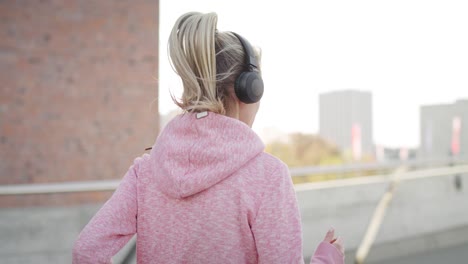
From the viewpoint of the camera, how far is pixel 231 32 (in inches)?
59.7

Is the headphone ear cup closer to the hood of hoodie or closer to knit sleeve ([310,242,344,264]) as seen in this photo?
the hood of hoodie

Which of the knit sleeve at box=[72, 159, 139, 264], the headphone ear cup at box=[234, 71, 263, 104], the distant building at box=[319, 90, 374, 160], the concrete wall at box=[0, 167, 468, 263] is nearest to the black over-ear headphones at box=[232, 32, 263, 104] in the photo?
the headphone ear cup at box=[234, 71, 263, 104]

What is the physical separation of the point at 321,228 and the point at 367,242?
73 centimetres

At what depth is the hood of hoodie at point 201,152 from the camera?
4.50 ft

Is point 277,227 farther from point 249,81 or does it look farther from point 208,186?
point 249,81

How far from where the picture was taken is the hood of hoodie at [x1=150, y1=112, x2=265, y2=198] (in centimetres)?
137

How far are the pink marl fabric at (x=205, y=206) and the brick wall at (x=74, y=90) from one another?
19.2ft

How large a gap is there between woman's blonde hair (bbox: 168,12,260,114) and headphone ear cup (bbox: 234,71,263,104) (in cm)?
3

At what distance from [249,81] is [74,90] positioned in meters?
6.05

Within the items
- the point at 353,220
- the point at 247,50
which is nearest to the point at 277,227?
the point at 247,50

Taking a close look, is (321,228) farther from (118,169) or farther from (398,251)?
(118,169)

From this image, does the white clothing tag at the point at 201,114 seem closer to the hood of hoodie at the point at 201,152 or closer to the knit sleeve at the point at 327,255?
the hood of hoodie at the point at 201,152

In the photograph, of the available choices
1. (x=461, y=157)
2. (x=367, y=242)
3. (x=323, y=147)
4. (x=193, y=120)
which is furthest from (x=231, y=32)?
(x=323, y=147)

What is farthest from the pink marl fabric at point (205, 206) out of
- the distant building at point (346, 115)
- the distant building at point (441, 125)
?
the distant building at point (346, 115)
